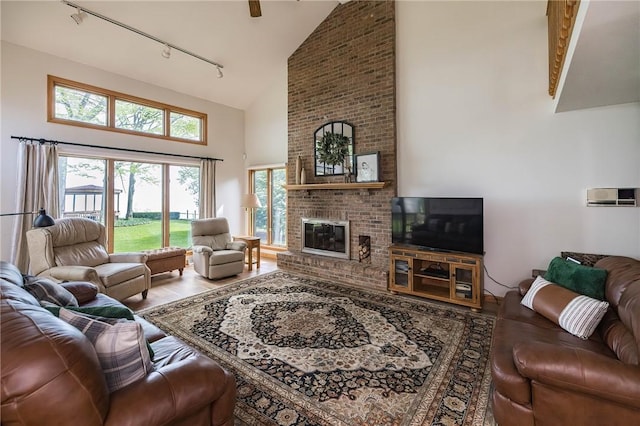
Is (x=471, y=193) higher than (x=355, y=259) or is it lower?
higher

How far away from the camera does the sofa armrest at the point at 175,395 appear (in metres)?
1.09

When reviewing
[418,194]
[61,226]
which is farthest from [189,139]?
[418,194]

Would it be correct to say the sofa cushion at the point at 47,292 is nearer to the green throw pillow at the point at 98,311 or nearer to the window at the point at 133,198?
the green throw pillow at the point at 98,311

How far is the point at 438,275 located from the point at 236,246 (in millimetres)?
3379

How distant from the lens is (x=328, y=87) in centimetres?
506

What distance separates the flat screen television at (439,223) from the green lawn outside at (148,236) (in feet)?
14.1

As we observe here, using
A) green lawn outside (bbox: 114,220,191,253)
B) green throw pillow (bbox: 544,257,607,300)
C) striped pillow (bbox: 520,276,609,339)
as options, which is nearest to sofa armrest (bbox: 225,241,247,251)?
green lawn outside (bbox: 114,220,191,253)

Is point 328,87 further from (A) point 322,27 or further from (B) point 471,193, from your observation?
(B) point 471,193

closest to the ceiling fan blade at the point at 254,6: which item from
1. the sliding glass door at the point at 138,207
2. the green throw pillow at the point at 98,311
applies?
the green throw pillow at the point at 98,311

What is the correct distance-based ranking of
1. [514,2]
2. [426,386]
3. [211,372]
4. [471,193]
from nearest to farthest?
1. [211,372]
2. [426,386]
3. [514,2]
4. [471,193]

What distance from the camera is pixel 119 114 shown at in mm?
4887

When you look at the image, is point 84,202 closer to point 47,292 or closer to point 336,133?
point 47,292

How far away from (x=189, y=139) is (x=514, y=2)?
568 centimetres

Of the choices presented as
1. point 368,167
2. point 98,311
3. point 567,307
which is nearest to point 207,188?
point 368,167
